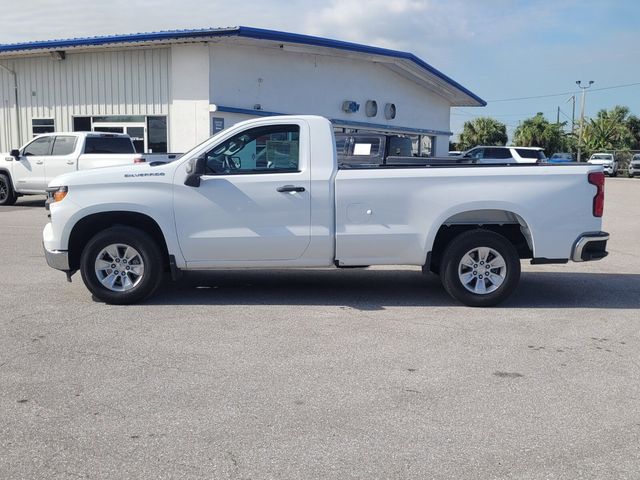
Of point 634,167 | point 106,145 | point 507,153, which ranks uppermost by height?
point 507,153

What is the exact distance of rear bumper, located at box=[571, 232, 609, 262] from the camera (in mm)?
7281

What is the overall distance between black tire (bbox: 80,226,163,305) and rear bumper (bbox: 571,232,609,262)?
4537 millimetres

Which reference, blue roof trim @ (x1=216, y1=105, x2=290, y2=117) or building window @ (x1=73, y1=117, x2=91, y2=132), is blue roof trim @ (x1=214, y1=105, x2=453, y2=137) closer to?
blue roof trim @ (x1=216, y1=105, x2=290, y2=117)

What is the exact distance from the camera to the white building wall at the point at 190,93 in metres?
20.8

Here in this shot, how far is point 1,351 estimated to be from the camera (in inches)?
226

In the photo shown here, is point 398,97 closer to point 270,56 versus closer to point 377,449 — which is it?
point 270,56

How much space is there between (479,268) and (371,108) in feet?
71.1

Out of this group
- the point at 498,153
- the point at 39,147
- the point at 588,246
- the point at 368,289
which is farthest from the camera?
the point at 498,153

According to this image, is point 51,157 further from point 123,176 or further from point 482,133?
point 482,133

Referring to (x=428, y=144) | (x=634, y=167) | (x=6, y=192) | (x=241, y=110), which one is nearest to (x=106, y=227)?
(x=6, y=192)

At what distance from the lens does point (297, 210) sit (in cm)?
720

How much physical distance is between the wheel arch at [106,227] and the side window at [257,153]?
931mm

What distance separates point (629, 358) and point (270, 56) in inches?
749

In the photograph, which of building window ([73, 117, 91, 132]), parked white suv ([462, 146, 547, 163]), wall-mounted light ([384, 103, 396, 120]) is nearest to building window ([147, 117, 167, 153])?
building window ([73, 117, 91, 132])
